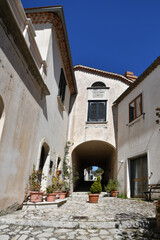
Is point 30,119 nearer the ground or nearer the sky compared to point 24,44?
nearer the ground

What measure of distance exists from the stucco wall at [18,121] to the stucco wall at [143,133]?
501 cm

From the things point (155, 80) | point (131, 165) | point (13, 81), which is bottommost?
point (131, 165)

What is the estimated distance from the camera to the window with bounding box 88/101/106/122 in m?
13.5

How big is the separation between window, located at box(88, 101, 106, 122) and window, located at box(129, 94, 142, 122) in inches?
93.9

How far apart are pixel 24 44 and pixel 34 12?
4168 mm

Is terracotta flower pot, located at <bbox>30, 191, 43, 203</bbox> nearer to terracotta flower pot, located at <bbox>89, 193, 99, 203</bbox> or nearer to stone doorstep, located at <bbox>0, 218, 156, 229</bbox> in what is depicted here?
stone doorstep, located at <bbox>0, 218, 156, 229</bbox>

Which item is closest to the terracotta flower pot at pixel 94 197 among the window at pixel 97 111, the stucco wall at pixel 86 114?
the stucco wall at pixel 86 114

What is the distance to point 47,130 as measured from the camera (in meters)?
8.59

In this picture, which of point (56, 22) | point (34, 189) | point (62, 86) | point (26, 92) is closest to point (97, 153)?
point (62, 86)

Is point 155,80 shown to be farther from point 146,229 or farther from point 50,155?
point 146,229

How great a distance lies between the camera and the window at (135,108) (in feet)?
34.9

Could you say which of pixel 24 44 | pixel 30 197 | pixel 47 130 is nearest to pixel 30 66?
pixel 24 44

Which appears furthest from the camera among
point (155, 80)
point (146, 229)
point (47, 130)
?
point (155, 80)

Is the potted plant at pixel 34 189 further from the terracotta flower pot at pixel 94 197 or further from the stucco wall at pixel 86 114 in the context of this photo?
the stucco wall at pixel 86 114
